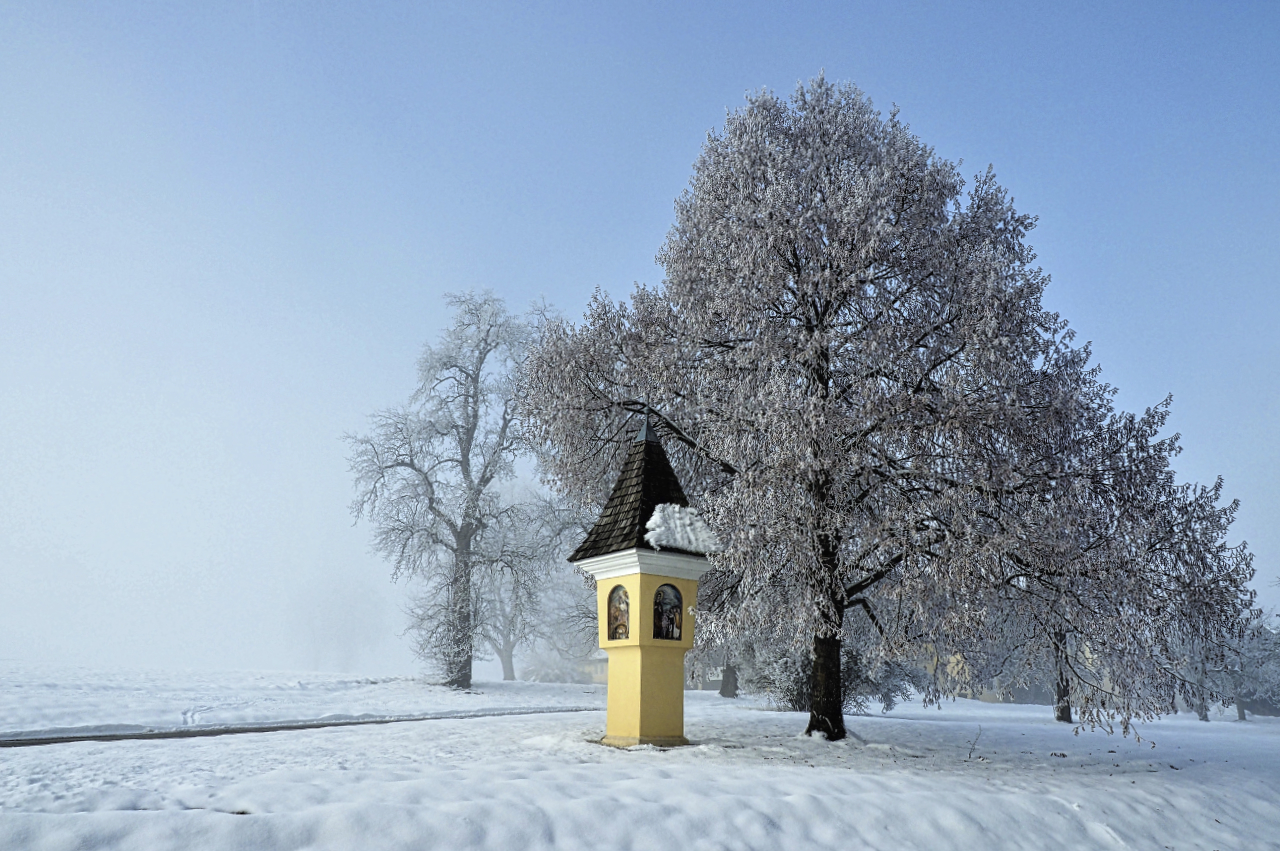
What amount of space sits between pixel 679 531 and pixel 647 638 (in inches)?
61.1

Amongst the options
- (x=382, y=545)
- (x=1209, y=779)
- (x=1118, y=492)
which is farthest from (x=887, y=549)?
(x=382, y=545)

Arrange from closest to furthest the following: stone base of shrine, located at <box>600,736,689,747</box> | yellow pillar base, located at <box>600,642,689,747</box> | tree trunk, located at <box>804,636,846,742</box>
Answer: stone base of shrine, located at <box>600,736,689,747</box>, yellow pillar base, located at <box>600,642,689,747</box>, tree trunk, located at <box>804,636,846,742</box>

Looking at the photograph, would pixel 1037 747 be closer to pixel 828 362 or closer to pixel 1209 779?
pixel 1209 779

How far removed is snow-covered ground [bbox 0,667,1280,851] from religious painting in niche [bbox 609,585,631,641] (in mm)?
1580

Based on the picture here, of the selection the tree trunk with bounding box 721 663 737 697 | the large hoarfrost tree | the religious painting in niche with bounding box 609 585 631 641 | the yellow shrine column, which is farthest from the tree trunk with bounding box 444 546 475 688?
the religious painting in niche with bounding box 609 585 631 641

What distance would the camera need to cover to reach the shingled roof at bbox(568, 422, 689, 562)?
11.3 metres

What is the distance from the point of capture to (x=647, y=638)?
10.9 metres

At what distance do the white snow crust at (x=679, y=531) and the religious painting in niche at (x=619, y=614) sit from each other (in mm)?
966

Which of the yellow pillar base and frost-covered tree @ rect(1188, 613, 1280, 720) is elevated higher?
the yellow pillar base

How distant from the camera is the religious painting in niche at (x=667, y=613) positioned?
1107 centimetres

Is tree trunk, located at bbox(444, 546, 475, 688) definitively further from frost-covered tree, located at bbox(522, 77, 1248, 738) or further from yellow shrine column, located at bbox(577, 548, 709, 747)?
yellow shrine column, located at bbox(577, 548, 709, 747)

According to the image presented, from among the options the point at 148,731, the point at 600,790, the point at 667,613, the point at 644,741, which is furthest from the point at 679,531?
the point at 148,731

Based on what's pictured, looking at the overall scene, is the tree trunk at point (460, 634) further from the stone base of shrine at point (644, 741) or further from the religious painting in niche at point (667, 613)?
the religious painting in niche at point (667, 613)

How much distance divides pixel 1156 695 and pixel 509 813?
9.28 metres
